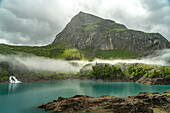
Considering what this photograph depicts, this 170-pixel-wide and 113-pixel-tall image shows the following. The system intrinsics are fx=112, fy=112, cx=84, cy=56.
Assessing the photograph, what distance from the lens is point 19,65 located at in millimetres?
182625

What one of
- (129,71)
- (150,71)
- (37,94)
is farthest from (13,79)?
(150,71)

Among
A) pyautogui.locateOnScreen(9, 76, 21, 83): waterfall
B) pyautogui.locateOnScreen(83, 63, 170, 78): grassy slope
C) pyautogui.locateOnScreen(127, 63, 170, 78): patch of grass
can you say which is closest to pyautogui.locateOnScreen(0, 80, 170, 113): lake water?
pyautogui.locateOnScreen(127, 63, 170, 78): patch of grass

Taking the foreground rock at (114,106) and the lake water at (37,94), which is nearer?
the foreground rock at (114,106)

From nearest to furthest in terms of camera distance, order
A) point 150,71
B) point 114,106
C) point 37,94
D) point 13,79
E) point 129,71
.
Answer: point 114,106
point 37,94
point 150,71
point 13,79
point 129,71

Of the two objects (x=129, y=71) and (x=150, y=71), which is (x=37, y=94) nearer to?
(x=150, y=71)

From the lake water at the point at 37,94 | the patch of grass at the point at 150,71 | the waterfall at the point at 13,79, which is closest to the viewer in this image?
the lake water at the point at 37,94

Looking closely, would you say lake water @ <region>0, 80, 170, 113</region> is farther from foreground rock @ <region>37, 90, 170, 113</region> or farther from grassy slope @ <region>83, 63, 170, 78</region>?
grassy slope @ <region>83, 63, 170, 78</region>

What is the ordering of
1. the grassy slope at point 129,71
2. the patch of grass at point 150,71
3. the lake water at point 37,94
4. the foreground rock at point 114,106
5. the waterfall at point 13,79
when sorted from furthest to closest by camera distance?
the waterfall at point 13,79 < the grassy slope at point 129,71 < the patch of grass at point 150,71 < the lake water at point 37,94 < the foreground rock at point 114,106

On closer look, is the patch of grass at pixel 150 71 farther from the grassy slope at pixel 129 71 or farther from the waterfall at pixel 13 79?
the waterfall at pixel 13 79

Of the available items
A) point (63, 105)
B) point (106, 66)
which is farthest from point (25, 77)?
point (63, 105)

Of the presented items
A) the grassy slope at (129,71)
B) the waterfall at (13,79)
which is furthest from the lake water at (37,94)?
the grassy slope at (129,71)

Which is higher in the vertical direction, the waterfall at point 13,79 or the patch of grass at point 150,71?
the patch of grass at point 150,71

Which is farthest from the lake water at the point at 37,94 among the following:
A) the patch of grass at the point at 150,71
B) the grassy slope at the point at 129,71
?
the grassy slope at the point at 129,71

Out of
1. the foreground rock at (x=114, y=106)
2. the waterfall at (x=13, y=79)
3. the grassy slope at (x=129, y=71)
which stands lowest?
the waterfall at (x=13, y=79)
